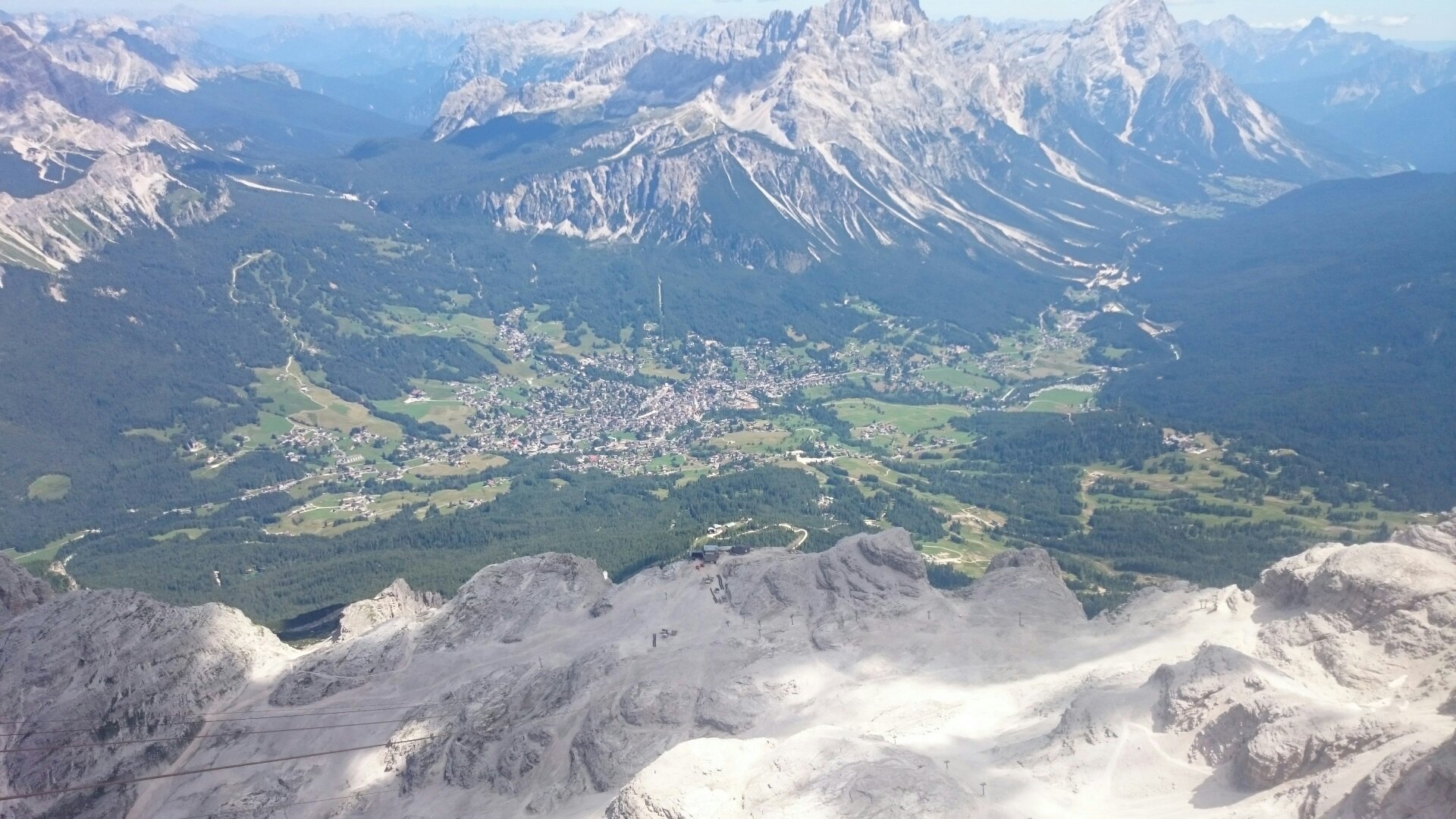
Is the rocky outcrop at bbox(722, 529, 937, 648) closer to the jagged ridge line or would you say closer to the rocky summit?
the rocky summit

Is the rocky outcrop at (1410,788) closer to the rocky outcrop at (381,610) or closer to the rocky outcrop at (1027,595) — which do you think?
the rocky outcrop at (1027,595)

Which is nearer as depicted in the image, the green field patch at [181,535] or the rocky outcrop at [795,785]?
the rocky outcrop at [795,785]

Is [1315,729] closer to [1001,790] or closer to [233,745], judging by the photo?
[1001,790]

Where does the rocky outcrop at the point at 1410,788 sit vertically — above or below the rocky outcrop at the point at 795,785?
above

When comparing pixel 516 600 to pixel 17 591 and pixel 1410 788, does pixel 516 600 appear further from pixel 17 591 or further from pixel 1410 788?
pixel 1410 788

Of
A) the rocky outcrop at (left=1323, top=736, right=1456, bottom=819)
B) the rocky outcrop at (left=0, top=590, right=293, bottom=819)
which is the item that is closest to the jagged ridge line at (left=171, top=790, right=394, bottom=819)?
the rocky outcrop at (left=0, top=590, right=293, bottom=819)

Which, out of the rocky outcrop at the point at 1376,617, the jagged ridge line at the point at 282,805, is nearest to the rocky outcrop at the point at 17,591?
the jagged ridge line at the point at 282,805

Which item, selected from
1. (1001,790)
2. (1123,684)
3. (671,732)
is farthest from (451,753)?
(1123,684)
